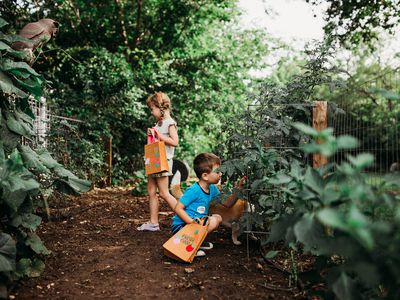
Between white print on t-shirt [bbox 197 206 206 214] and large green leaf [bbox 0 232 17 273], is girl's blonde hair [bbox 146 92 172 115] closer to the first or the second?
white print on t-shirt [bbox 197 206 206 214]

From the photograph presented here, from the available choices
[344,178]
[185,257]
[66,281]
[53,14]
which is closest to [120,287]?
[66,281]

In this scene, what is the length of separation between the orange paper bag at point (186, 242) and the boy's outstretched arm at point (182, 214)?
0.08 metres

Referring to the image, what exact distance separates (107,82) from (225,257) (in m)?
6.09

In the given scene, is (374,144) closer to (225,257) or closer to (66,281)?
(225,257)

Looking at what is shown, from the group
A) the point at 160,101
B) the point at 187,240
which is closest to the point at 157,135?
the point at 160,101

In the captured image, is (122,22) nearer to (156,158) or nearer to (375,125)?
(156,158)

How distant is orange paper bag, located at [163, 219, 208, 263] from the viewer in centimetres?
331

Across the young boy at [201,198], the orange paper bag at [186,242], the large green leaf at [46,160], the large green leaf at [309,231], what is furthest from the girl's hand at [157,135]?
the large green leaf at [309,231]

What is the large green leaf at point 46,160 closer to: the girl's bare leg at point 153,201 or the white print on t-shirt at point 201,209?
the white print on t-shirt at point 201,209

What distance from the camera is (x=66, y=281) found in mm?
2920

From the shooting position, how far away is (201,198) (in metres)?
3.69

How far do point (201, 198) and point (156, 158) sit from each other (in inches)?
33.5

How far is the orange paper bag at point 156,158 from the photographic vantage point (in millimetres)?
4285

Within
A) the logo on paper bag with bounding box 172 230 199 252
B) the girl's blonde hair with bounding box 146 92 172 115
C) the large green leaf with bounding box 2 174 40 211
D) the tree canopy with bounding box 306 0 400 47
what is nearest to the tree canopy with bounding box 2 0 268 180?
the tree canopy with bounding box 306 0 400 47
